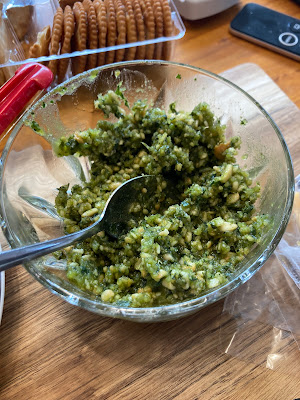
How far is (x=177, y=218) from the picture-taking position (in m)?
1.07

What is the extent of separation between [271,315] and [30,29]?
1480mm

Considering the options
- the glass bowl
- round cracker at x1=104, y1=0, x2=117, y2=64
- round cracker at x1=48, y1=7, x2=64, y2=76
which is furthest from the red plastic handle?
round cracker at x1=104, y1=0, x2=117, y2=64

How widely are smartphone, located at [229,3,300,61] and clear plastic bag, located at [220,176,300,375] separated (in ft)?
3.14

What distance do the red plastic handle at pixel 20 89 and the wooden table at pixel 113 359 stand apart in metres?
0.51

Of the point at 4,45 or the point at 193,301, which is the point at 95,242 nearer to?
the point at 193,301

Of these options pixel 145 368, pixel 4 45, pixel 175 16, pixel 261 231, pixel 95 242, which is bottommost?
pixel 145 368

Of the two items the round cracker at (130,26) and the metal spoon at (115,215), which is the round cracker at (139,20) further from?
the metal spoon at (115,215)

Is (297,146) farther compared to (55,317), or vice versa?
(297,146)

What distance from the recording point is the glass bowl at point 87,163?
968 mm

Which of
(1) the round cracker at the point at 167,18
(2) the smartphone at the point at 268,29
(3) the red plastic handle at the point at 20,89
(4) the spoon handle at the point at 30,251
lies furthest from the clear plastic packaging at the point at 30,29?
(4) the spoon handle at the point at 30,251

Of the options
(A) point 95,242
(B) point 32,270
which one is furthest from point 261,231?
(B) point 32,270

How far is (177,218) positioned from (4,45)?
1.08 meters

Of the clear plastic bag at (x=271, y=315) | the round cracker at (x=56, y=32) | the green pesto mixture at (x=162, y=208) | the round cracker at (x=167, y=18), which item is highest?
the round cracker at (x=56, y=32)

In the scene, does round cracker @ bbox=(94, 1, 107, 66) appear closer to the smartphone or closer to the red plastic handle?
the red plastic handle
